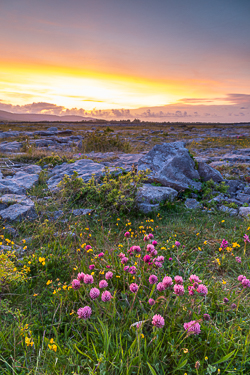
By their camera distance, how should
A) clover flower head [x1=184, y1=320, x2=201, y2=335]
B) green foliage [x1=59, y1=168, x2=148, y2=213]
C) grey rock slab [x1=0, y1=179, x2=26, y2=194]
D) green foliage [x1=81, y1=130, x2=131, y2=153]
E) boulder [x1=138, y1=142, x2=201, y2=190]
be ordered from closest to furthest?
clover flower head [x1=184, y1=320, x2=201, y2=335] < green foliage [x1=59, y1=168, x2=148, y2=213] < grey rock slab [x1=0, y1=179, x2=26, y2=194] < boulder [x1=138, y1=142, x2=201, y2=190] < green foliage [x1=81, y1=130, x2=131, y2=153]

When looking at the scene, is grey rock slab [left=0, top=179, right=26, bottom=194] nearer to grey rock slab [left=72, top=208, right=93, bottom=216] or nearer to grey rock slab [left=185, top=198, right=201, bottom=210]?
grey rock slab [left=72, top=208, right=93, bottom=216]

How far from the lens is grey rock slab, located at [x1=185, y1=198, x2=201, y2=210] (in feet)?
18.3

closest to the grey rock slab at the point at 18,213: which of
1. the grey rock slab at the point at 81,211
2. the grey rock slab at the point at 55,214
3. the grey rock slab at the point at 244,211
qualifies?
the grey rock slab at the point at 55,214

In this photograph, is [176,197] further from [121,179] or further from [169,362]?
[169,362]

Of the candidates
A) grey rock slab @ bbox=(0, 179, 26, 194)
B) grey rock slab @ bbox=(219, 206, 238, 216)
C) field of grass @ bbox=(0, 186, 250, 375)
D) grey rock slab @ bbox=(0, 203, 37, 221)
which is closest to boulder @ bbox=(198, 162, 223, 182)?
grey rock slab @ bbox=(219, 206, 238, 216)

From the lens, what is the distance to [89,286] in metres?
2.29

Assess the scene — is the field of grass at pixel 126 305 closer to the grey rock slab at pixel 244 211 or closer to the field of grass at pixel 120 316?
the field of grass at pixel 120 316

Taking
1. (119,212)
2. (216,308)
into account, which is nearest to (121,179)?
(119,212)

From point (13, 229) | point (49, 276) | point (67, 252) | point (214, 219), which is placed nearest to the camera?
point (49, 276)

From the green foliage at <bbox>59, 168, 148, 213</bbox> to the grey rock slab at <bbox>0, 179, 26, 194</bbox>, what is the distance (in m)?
1.32

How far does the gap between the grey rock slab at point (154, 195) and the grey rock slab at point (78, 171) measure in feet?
5.16

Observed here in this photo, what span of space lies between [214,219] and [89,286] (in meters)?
3.57

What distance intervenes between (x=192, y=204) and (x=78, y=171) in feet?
13.0

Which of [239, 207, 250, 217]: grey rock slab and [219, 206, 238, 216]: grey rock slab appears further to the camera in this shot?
[219, 206, 238, 216]: grey rock slab
